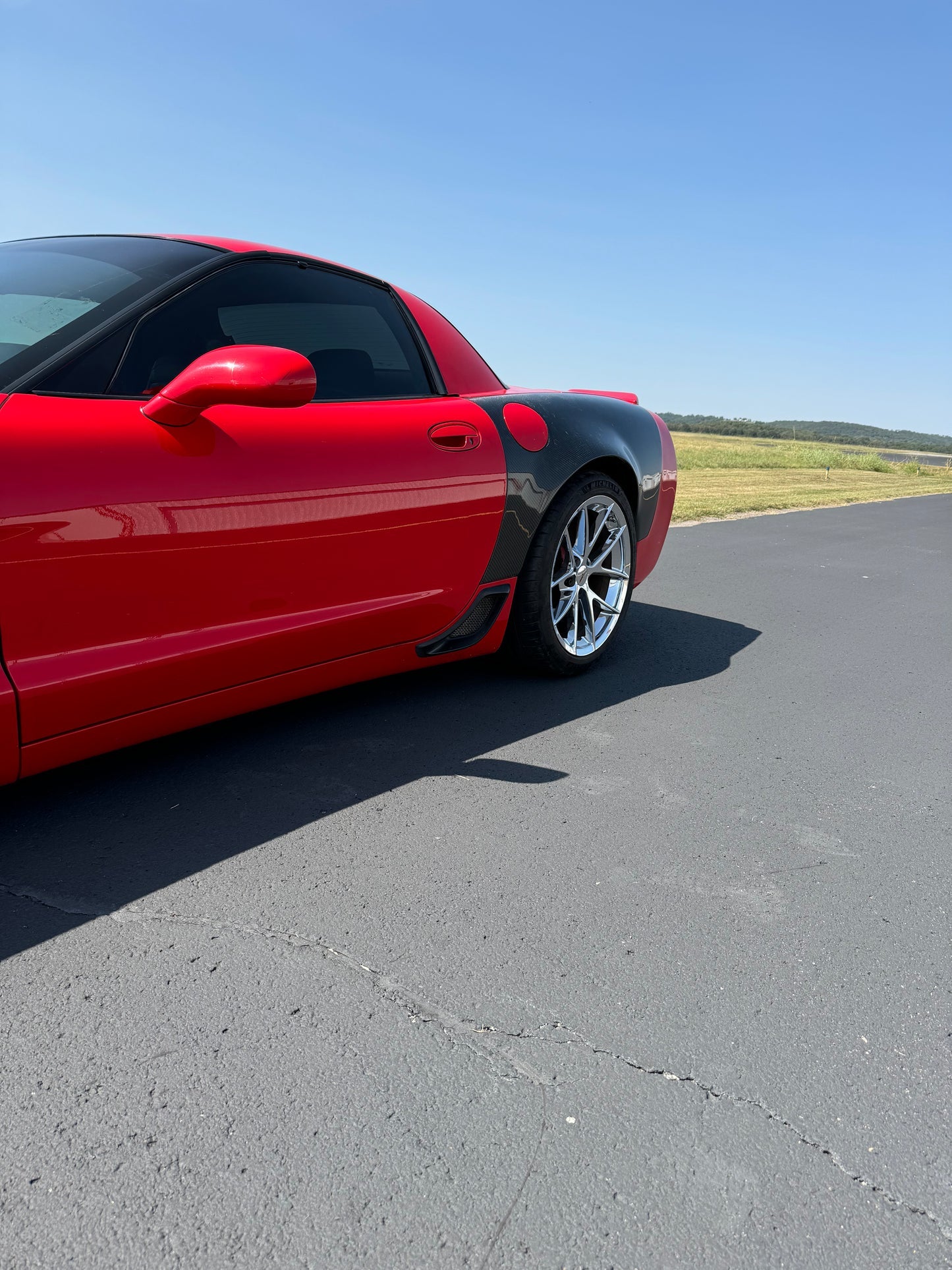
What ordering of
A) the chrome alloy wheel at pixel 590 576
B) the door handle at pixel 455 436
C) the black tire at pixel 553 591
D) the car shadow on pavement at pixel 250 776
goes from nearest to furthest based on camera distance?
the car shadow on pavement at pixel 250 776, the door handle at pixel 455 436, the black tire at pixel 553 591, the chrome alloy wheel at pixel 590 576

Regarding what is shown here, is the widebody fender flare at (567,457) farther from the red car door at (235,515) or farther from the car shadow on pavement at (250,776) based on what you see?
the car shadow on pavement at (250,776)

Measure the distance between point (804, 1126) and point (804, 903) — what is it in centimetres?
81

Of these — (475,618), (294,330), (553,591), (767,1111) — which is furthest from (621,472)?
(767,1111)

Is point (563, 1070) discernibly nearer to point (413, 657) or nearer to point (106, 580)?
point (106, 580)

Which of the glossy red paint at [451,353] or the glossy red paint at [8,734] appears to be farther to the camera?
the glossy red paint at [451,353]

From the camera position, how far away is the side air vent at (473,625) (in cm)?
349

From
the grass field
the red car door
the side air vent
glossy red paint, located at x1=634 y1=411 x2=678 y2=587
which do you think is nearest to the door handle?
the red car door

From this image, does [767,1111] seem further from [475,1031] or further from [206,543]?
[206,543]

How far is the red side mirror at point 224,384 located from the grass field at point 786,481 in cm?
920

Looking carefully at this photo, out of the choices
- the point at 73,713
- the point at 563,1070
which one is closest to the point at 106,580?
the point at 73,713

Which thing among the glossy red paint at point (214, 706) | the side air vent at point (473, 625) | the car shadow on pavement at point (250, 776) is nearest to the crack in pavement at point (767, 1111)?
the car shadow on pavement at point (250, 776)

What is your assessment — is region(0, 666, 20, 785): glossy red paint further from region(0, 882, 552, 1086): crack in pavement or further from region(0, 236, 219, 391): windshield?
region(0, 236, 219, 391): windshield

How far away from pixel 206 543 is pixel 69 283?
84cm

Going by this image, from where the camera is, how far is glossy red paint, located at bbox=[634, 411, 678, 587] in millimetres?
4605
